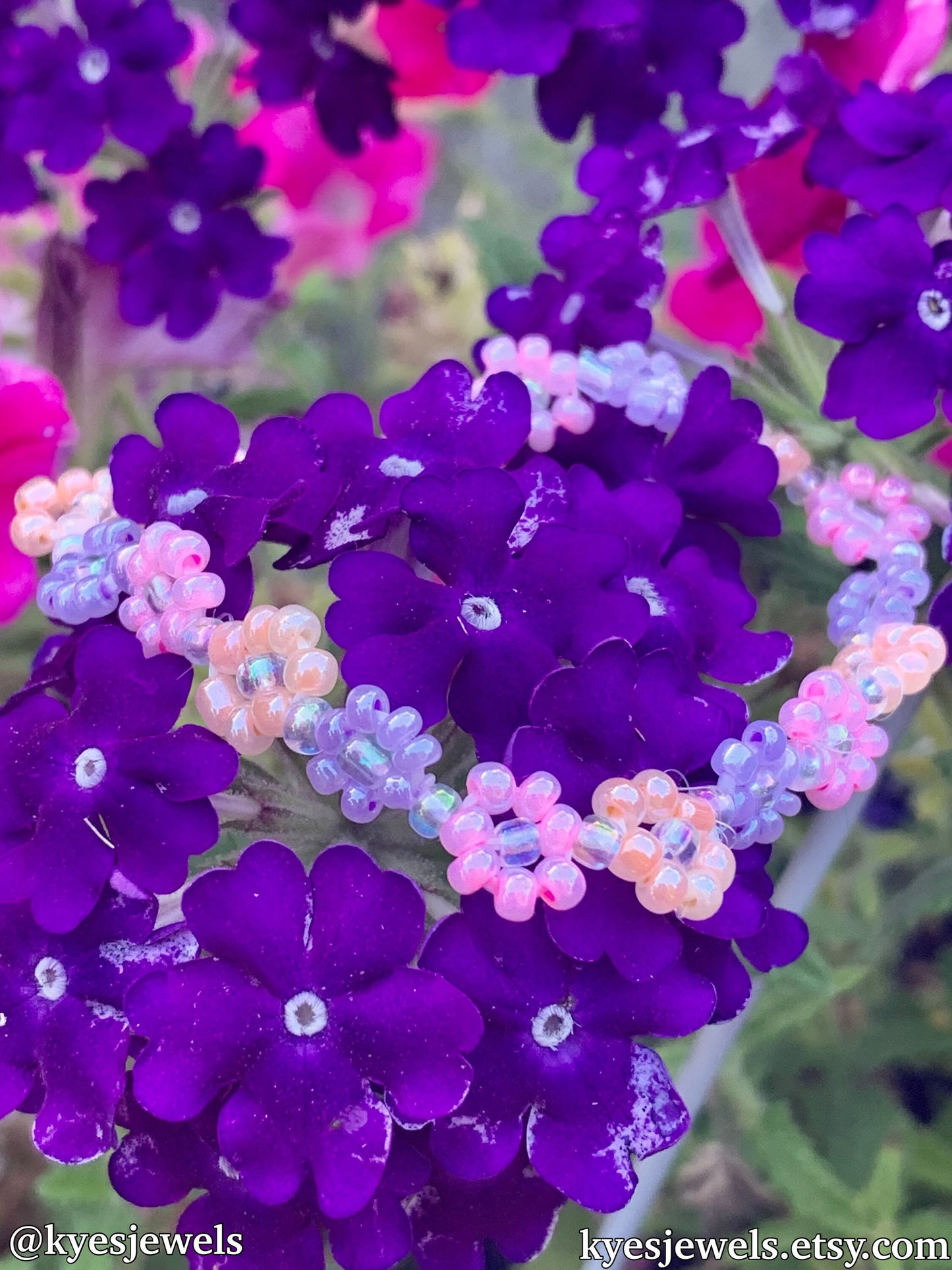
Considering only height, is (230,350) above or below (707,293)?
below

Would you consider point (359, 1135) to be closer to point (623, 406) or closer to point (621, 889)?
point (621, 889)

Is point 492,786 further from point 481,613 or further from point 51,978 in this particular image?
point 51,978

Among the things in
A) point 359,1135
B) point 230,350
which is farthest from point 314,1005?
point 230,350

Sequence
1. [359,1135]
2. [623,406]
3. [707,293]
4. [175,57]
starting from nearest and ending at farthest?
[359,1135]
[623,406]
[175,57]
[707,293]

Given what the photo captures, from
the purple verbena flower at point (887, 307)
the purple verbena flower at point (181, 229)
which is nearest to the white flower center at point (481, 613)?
the purple verbena flower at point (887, 307)

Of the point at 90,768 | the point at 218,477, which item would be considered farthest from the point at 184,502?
the point at 90,768

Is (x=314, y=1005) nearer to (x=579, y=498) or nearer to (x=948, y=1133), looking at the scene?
(x=579, y=498)

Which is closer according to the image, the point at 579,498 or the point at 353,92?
the point at 579,498

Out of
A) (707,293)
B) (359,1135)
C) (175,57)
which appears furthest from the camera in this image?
(707,293)

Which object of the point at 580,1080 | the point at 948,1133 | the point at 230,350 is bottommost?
the point at 948,1133
